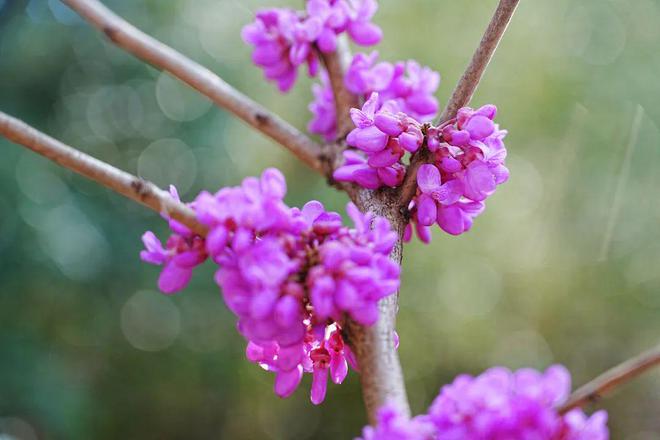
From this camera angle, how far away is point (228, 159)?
2.99 m

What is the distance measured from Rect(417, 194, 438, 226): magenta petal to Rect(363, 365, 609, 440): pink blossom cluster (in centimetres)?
17

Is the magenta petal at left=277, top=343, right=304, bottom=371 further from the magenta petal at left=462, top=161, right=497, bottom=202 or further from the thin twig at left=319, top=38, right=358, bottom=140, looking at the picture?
the thin twig at left=319, top=38, right=358, bottom=140

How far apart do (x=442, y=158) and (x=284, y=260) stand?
161 millimetres

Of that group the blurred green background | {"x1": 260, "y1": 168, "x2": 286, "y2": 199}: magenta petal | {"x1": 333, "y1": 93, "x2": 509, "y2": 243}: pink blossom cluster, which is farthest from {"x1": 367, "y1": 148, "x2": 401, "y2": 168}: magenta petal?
the blurred green background

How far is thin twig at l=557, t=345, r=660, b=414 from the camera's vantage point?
1.37 ft

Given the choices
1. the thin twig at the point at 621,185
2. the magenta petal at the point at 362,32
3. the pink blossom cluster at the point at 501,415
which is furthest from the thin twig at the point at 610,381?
the thin twig at the point at 621,185

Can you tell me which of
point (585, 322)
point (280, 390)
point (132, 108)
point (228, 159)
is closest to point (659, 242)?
point (585, 322)

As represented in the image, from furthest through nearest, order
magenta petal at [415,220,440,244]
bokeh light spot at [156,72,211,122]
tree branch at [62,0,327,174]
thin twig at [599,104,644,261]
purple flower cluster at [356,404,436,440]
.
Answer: thin twig at [599,104,644,261] → bokeh light spot at [156,72,211,122] → tree branch at [62,0,327,174] → magenta petal at [415,220,440,244] → purple flower cluster at [356,404,436,440]

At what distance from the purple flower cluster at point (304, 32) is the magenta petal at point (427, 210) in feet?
0.89

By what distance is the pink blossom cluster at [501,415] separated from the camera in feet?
1.26

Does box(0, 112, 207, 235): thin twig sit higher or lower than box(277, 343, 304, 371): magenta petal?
higher

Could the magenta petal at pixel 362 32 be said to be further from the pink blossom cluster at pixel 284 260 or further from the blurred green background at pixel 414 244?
the blurred green background at pixel 414 244

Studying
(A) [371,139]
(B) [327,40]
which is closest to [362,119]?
(A) [371,139]

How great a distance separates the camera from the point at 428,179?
0.54 m
